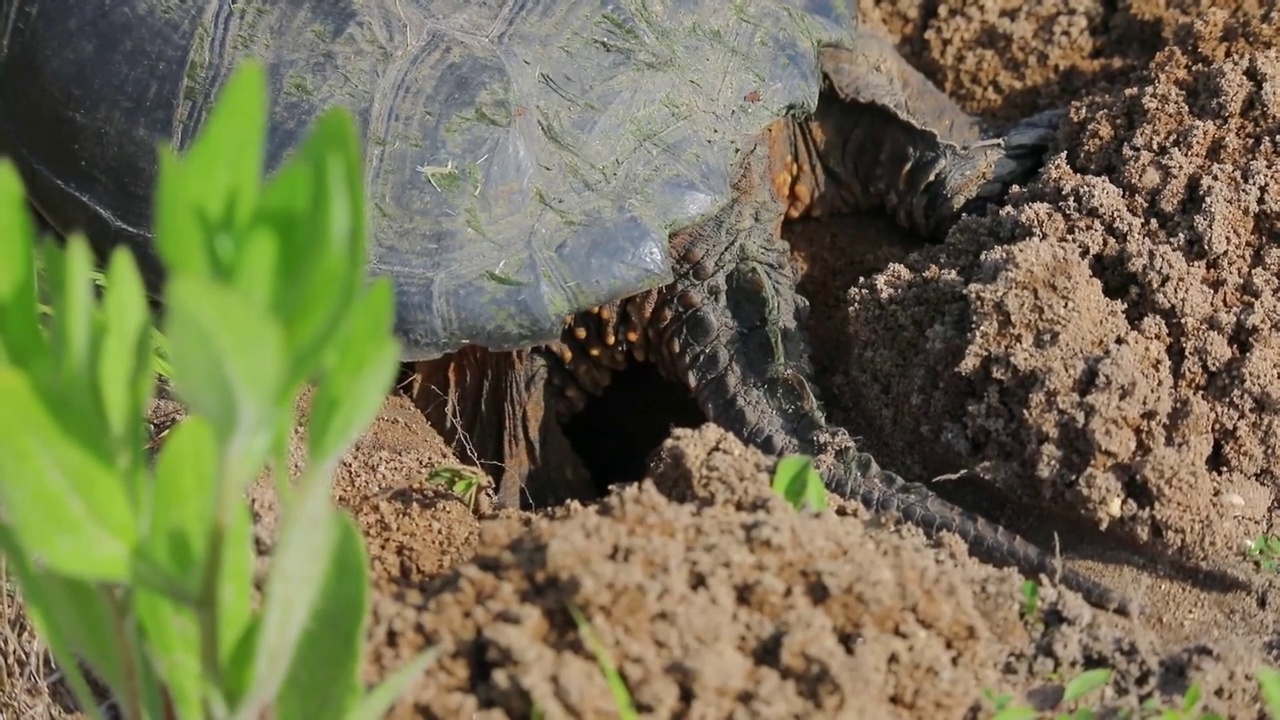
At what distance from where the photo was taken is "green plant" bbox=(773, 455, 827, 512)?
1.57 meters

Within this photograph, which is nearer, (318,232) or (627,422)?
(318,232)

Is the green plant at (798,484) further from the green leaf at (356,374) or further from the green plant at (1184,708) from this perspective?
the green leaf at (356,374)

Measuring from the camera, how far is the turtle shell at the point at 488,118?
2115mm

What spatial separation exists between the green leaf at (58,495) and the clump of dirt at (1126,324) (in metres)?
1.59

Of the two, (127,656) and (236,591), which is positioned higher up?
(236,591)

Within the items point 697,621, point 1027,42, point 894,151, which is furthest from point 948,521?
point 1027,42

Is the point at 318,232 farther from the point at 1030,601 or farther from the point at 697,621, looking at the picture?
the point at 1030,601

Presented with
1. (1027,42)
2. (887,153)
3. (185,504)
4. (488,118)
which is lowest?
(185,504)

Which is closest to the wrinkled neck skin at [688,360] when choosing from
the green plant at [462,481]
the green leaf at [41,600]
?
the green plant at [462,481]

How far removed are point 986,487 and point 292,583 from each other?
5.17 feet

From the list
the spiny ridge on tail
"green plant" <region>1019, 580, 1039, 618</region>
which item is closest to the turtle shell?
the spiny ridge on tail

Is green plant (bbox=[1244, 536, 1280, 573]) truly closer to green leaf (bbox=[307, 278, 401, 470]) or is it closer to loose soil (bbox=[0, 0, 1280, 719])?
loose soil (bbox=[0, 0, 1280, 719])

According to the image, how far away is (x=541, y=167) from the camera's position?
213 cm

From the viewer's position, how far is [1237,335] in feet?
6.80
